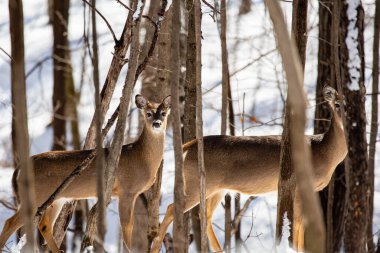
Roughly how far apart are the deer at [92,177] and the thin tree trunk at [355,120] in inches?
70.7

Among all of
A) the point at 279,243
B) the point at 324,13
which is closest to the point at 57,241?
the point at 279,243

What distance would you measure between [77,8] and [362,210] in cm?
1827

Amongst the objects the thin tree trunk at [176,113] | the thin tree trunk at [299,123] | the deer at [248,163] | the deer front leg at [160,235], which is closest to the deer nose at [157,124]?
the deer at [248,163]

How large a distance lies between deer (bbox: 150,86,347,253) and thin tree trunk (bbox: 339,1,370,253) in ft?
1.73

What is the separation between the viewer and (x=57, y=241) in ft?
23.2

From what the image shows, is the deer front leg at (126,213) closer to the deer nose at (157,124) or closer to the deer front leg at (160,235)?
the deer front leg at (160,235)

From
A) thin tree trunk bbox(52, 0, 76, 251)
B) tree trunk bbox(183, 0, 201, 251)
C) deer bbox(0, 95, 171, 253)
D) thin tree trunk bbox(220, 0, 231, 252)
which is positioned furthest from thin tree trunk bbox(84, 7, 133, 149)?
thin tree trunk bbox(52, 0, 76, 251)

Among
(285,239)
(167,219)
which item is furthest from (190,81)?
(285,239)

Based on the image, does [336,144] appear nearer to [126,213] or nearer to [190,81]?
[190,81]

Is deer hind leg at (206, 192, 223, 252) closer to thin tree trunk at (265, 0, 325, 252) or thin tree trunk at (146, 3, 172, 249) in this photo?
thin tree trunk at (146, 3, 172, 249)

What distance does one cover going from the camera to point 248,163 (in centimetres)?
781

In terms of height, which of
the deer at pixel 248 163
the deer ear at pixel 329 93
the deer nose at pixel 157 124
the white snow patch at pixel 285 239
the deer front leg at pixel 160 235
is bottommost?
the deer front leg at pixel 160 235

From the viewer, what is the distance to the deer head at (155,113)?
7551 millimetres

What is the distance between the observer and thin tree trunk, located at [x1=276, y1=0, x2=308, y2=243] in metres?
4.73
